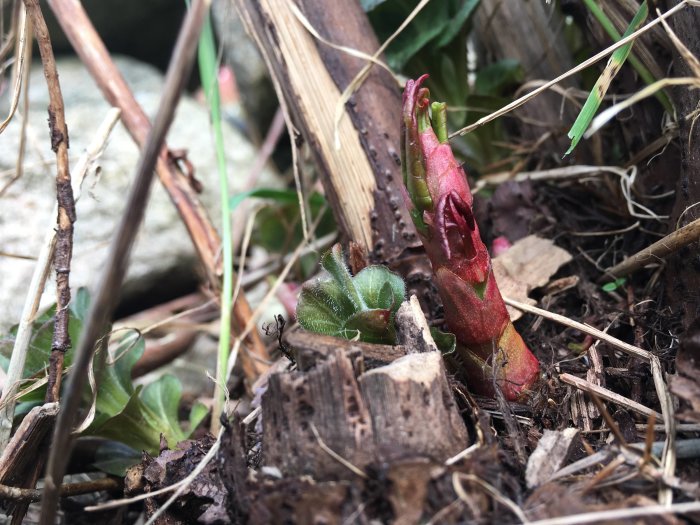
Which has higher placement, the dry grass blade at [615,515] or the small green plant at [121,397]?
the small green plant at [121,397]

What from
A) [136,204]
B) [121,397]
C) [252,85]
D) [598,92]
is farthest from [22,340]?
[252,85]

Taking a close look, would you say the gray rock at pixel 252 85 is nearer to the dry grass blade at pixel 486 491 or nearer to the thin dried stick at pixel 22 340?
the thin dried stick at pixel 22 340

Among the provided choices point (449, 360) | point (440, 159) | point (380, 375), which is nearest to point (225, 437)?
point (380, 375)

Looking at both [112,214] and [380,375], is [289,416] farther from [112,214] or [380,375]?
[112,214]

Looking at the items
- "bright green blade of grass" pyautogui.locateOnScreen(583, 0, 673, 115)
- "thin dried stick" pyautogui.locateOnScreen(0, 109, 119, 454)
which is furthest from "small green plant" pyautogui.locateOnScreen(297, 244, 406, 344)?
"bright green blade of grass" pyautogui.locateOnScreen(583, 0, 673, 115)

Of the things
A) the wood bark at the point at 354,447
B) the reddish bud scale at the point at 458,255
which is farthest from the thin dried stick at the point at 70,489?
the reddish bud scale at the point at 458,255

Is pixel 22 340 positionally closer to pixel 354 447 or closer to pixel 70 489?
pixel 70 489
